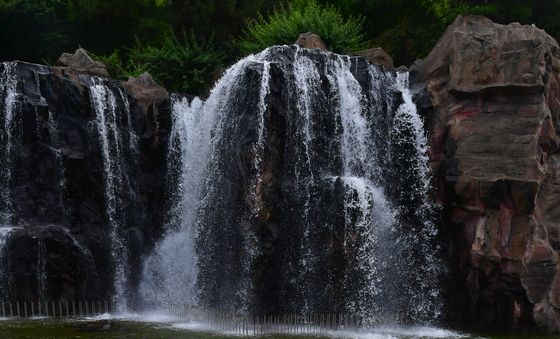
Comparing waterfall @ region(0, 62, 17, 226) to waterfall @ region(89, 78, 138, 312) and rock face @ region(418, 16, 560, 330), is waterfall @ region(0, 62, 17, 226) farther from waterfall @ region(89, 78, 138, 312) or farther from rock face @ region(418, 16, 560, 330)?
rock face @ region(418, 16, 560, 330)

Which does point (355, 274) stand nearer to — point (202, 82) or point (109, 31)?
point (202, 82)

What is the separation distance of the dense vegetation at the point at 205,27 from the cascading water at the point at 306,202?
586cm

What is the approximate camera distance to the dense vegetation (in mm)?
21750

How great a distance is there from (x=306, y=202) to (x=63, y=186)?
581 centimetres

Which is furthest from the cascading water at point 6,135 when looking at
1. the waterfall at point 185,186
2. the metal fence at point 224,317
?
the waterfall at point 185,186

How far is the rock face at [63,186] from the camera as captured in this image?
14406 millimetres

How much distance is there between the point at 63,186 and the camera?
15297 mm

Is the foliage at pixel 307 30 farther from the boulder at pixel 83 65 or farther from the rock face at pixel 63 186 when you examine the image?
the rock face at pixel 63 186

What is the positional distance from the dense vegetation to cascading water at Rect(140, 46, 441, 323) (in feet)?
19.2

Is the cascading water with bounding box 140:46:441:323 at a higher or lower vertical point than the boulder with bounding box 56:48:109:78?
lower

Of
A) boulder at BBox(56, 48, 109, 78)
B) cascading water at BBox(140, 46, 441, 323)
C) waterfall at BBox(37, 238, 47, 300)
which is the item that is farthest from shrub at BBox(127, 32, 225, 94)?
waterfall at BBox(37, 238, 47, 300)

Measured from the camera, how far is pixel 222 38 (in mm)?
26766

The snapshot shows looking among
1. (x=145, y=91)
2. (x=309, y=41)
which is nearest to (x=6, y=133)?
(x=145, y=91)

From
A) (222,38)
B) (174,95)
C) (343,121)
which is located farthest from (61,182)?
(222,38)
